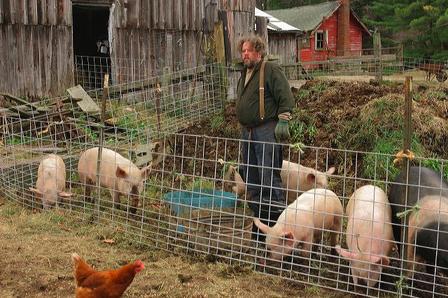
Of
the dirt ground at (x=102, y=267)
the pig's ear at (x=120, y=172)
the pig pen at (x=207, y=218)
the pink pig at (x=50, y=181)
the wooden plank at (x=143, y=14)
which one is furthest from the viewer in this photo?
the wooden plank at (x=143, y=14)

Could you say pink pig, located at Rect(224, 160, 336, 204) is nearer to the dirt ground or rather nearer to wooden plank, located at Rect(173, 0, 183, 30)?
the dirt ground

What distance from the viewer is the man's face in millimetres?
5996

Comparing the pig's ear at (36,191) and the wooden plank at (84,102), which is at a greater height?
the wooden plank at (84,102)

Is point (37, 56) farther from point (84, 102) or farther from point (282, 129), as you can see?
point (282, 129)

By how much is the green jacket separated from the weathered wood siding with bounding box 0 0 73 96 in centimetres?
752

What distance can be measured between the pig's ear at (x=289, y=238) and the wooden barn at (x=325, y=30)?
104 ft

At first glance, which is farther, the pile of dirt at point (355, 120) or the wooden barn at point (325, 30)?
the wooden barn at point (325, 30)

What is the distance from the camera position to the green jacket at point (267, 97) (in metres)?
5.95

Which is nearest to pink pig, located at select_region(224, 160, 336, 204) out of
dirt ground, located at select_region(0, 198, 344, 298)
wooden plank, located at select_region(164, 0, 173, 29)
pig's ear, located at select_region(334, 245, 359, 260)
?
dirt ground, located at select_region(0, 198, 344, 298)

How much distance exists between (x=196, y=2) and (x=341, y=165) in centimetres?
752

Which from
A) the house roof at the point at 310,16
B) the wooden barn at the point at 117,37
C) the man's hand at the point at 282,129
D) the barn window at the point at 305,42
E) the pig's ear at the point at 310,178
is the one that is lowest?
the pig's ear at the point at 310,178

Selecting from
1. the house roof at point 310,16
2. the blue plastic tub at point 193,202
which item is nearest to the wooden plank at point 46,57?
the blue plastic tub at point 193,202

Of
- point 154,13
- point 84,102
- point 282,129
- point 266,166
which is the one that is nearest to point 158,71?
point 154,13

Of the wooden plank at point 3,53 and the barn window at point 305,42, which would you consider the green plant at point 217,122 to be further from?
the barn window at point 305,42
